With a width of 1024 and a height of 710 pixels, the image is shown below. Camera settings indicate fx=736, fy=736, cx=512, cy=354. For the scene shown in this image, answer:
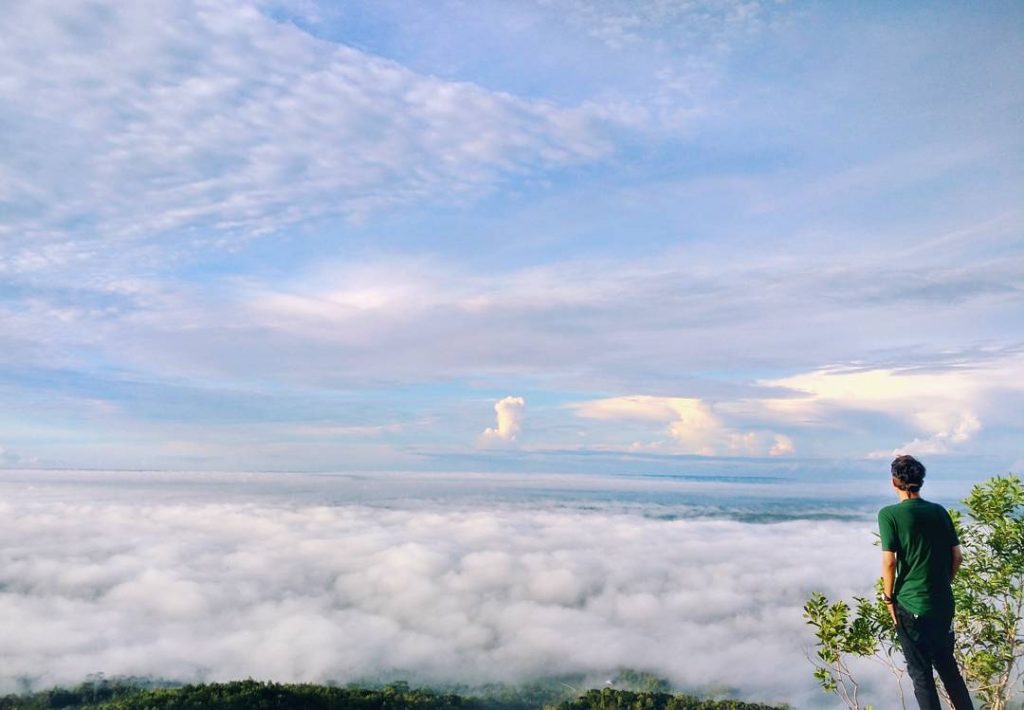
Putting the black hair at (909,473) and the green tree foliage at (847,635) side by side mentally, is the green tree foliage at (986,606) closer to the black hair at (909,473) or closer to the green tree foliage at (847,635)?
the green tree foliage at (847,635)

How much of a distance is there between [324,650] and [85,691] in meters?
58.7

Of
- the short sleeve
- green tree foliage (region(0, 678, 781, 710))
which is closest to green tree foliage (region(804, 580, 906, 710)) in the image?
the short sleeve

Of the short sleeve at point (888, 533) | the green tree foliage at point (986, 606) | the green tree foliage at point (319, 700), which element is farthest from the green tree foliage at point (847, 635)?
the green tree foliage at point (319, 700)

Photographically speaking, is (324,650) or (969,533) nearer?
(969,533)

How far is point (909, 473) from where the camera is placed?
6.48 m

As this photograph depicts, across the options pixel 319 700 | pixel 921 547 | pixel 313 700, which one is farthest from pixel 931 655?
pixel 319 700

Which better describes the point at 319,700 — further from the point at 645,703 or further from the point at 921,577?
the point at 921,577

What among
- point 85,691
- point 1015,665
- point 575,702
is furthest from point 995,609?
point 85,691

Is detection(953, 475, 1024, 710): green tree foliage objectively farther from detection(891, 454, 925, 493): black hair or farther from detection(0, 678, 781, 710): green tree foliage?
detection(0, 678, 781, 710): green tree foliage

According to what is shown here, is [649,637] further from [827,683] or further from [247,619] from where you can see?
[827,683]

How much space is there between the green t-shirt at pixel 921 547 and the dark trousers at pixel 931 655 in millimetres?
120

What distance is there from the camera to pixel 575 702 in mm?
95500

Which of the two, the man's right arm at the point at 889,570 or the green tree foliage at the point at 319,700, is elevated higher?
the man's right arm at the point at 889,570

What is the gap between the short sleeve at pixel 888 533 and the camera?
21.4ft
